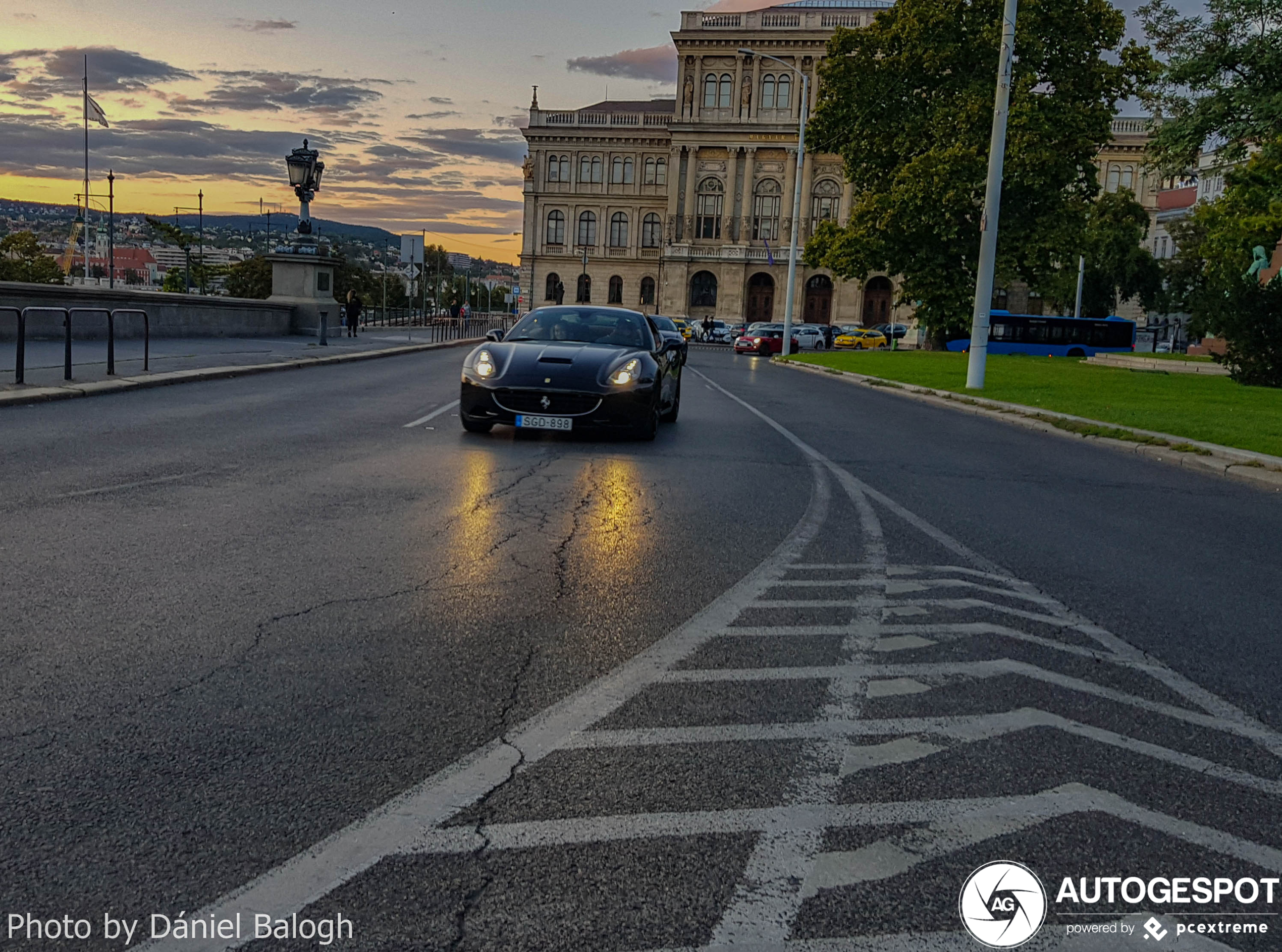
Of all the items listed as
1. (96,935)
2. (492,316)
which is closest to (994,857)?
(96,935)

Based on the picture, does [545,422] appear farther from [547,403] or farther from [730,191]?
[730,191]

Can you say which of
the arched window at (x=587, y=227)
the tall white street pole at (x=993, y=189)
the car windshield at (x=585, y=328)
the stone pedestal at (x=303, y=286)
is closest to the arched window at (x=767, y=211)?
the arched window at (x=587, y=227)

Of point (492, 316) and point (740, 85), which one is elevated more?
point (740, 85)

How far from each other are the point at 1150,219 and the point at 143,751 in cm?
10830

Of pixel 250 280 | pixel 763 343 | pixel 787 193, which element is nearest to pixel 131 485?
pixel 763 343

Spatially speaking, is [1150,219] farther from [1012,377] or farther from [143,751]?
[143,751]

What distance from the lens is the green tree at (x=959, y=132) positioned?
38.6 m

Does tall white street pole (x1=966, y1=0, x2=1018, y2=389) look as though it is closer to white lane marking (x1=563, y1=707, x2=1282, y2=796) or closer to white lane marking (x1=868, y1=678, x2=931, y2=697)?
white lane marking (x1=868, y1=678, x2=931, y2=697)

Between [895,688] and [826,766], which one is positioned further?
[895,688]

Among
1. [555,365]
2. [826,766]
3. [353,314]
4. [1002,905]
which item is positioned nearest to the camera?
[1002,905]

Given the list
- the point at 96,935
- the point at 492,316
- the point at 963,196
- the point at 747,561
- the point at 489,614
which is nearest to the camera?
the point at 96,935

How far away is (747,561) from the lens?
6.47 m

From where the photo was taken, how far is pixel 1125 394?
23547 millimetres

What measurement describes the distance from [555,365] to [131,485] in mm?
4738
